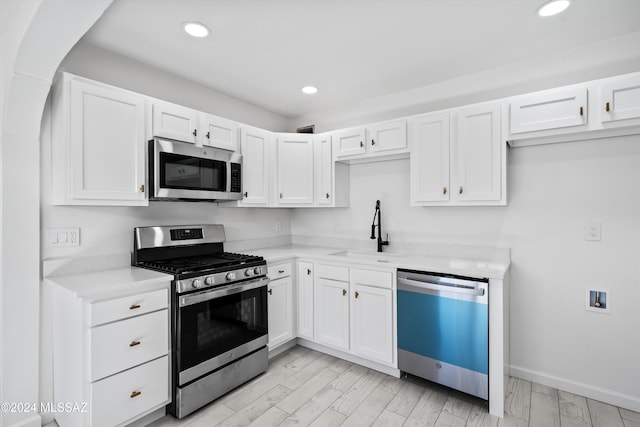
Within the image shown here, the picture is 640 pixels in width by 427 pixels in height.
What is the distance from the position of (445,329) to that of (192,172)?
2.30m

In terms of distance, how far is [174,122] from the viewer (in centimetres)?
245

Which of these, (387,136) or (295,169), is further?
(295,169)

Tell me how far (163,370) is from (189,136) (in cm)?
173

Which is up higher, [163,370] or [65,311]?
[65,311]

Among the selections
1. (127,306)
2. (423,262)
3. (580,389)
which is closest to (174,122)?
(127,306)

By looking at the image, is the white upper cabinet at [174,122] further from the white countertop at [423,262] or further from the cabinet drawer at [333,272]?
the cabinet drawer at [333,272]

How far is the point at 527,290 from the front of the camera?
256cm

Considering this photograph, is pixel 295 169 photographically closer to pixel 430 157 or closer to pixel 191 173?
pixel 191 173

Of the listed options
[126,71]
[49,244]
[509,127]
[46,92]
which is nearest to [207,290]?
[49,244]

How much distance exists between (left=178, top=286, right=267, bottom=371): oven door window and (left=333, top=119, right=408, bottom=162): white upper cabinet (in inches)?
62.0

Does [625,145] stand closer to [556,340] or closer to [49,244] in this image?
[556,340]

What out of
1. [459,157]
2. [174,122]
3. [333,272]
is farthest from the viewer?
[333,272]

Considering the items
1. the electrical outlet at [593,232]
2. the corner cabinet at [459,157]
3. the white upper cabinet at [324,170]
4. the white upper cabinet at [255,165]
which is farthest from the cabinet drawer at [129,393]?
the electrical outlet at [593,232]

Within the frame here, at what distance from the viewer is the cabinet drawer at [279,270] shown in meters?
2.85
